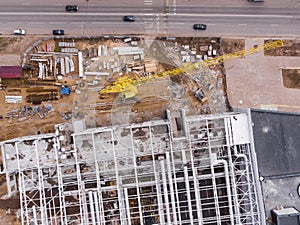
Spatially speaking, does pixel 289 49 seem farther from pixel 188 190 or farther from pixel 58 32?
pixel 58 32

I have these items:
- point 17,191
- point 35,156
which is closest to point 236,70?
point 35,156

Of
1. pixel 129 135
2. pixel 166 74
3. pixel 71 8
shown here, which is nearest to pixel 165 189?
pixel 129 135

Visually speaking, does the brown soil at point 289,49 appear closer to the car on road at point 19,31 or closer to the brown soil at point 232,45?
the brown soil at point 232,45

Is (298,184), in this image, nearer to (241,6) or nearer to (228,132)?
(228,132)

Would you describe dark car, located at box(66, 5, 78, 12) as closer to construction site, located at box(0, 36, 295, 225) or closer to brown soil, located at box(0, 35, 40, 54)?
construction site, located at box(0, 36, 295, 225)

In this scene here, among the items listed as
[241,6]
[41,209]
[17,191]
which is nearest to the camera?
[41,209]

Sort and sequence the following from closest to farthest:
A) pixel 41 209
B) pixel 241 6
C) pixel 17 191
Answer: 1. pixel 41 209
2. pixel 17 191
3. pixel 241 6
